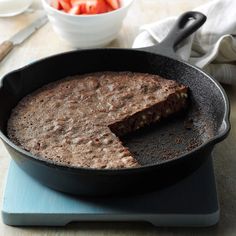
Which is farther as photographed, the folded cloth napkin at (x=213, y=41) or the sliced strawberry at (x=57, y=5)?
the sliced strawberry at (x=57, y=5)

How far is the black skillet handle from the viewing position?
1.79m

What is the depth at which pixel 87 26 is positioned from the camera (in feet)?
6.80

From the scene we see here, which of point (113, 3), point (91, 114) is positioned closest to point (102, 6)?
point (113, 3)

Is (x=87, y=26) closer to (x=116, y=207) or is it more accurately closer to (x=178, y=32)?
(x=178, y=32)

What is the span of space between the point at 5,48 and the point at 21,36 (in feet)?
0.49

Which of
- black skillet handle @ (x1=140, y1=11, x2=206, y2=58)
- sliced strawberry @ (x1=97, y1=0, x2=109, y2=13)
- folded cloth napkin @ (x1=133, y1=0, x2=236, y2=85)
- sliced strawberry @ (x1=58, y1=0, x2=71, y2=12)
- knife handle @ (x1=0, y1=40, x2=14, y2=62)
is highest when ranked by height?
sliced strawberry @ (x1=58, y1=0, x2=71, y2=12)

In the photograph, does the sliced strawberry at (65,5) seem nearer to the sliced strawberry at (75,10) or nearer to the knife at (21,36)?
the sliced strawberry at (75,10)

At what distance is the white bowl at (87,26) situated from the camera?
6.73ft

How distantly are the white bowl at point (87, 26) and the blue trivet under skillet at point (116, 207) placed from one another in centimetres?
81

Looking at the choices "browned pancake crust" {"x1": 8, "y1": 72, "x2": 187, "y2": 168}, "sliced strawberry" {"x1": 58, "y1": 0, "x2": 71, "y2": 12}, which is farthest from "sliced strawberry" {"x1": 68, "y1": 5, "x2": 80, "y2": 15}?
"browned pancake crust" {"x1": 8, "y1": 72, "x2": 187, "y2": 168}

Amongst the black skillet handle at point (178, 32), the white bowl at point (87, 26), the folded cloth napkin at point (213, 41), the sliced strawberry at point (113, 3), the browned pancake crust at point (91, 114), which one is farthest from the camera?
the sliced strawberry at point (113, 3)

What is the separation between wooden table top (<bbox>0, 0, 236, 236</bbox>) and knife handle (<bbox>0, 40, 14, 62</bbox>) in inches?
0.8

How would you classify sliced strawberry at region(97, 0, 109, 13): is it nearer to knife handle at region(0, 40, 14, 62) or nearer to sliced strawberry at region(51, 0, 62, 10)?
sliced strawberry at region(51, 0, 62, 10)

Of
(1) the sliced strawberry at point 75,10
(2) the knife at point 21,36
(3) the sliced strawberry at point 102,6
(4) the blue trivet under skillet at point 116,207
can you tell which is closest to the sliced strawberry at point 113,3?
(3) the sliced strawberry at point 102,6
